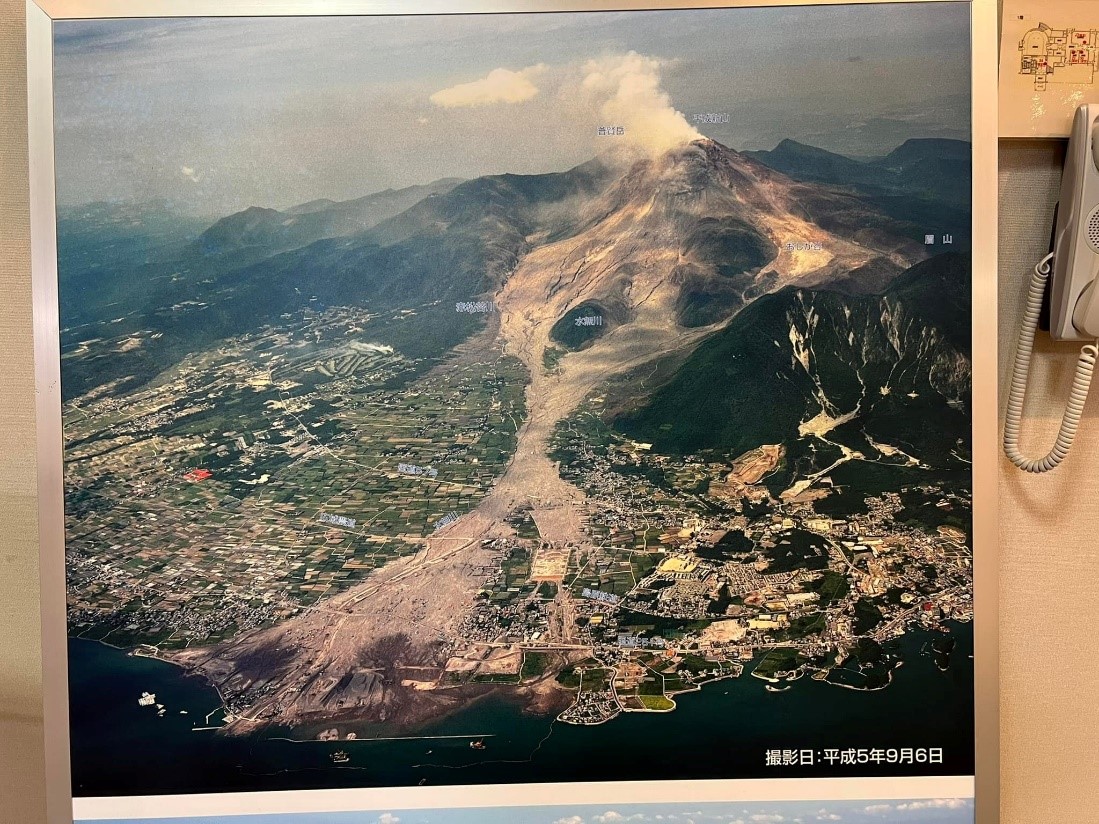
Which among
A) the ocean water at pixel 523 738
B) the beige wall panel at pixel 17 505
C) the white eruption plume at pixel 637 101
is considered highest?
the white eruption plume at pixel 637 101

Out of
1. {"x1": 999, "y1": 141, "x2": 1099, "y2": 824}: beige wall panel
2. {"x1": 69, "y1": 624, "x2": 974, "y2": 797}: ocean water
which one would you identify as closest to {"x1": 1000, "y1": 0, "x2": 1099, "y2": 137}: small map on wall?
{"x1": 999, "y1": 141, "x2": 1099, "y2": 824}: beige wall panel

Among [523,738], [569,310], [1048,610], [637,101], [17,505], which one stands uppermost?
[637,101]

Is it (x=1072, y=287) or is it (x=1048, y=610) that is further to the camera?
(x=1048, y=610)

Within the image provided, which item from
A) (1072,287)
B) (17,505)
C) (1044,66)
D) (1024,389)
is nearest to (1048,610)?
(1024,389)

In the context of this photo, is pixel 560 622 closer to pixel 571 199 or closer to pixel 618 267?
pixel 618 267

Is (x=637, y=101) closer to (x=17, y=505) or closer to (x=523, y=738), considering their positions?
(x=523, y=738)

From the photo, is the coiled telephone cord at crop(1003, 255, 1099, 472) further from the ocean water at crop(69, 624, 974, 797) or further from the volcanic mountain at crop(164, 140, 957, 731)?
the ocean water at crop(69, 624, 974, 797)

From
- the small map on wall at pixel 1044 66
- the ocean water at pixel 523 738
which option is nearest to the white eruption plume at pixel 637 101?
the small map on wall at pixel 1044 66

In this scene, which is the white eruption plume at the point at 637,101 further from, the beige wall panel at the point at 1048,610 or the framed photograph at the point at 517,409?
the beige wall panel at the point at 1048,610
